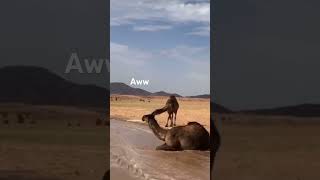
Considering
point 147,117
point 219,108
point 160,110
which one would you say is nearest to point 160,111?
point 160,110

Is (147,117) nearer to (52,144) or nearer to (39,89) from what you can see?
(52,144)

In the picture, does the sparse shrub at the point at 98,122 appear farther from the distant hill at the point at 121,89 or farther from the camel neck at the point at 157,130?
the camel neck at the point at 157,130

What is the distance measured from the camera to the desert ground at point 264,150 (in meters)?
7.25

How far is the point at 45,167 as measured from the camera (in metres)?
7.28

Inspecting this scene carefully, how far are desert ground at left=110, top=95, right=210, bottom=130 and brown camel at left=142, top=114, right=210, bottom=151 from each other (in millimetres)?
93

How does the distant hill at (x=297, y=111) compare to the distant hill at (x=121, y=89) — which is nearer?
the distant hill at (x=121, y=89)

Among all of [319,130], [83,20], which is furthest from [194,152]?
[83,20]

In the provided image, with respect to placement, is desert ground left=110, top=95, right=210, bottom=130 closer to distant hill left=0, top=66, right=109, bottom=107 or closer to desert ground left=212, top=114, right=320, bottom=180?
distant hill left=0, top=66, right=109, bottom=107

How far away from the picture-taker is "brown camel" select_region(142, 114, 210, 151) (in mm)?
7750

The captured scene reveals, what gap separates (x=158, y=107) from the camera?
25.8ft

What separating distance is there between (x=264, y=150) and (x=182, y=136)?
48.2 inches

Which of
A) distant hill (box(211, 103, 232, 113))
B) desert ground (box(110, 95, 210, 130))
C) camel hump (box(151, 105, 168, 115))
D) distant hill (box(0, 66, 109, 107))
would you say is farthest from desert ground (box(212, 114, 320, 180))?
distant hill (box(0, 66, 109, 107))

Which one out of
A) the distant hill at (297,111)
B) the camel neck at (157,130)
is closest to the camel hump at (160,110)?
the camel neck at (157,130)

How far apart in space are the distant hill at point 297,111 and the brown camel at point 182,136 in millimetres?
749
